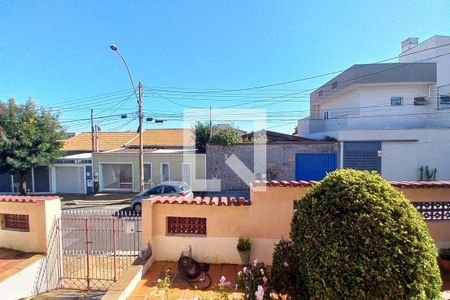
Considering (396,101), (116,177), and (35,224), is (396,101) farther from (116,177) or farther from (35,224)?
(116,177)

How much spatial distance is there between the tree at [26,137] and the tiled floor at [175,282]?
14624mm

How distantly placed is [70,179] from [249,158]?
1303 cm

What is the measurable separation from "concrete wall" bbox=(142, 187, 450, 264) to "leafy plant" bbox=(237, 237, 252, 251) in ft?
0.49

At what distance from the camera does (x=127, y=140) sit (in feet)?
77.5

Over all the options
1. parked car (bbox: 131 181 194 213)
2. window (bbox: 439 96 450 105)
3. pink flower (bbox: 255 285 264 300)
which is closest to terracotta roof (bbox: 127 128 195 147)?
parked car (bbox: 131 181 194 213)

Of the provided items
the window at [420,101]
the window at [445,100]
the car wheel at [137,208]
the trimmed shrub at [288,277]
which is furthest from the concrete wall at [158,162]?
the window at [445,100]

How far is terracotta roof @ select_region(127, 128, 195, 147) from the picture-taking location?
69.9 ft

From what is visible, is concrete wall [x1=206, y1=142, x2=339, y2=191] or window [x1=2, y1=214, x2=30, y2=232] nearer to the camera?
window [x1=2, y1=214, x2=30, y2=232]

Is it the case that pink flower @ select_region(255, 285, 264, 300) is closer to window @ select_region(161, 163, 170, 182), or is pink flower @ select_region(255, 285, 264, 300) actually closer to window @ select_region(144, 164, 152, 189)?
window @ select_region(161, 163, 170, 182)

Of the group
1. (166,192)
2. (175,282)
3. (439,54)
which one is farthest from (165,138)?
(439,54)

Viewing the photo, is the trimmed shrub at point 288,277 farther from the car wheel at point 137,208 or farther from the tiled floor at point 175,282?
the car wheel at point 137,208

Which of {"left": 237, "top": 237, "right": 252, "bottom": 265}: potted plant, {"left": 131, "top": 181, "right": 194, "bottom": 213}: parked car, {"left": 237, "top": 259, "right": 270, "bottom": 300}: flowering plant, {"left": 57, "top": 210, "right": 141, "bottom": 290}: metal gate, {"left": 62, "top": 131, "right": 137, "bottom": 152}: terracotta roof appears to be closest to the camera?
{"left": 237, "top": 259, "right": 270, "bottom": 300}: flowering plant

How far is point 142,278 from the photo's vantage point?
4859mm

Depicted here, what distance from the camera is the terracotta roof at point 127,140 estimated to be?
886 inches
